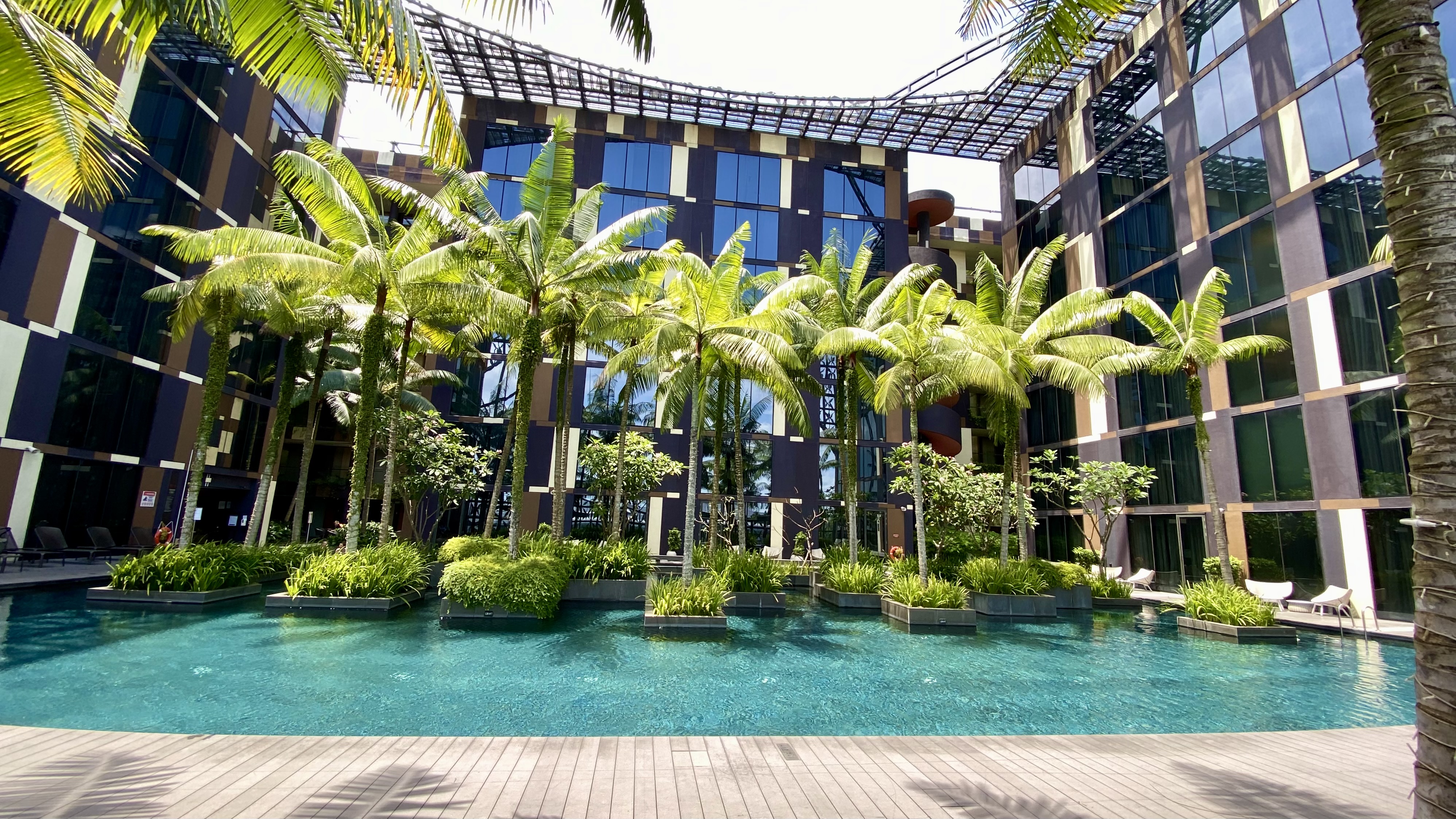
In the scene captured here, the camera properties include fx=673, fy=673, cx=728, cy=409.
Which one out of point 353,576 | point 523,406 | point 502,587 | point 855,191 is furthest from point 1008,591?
point 855,191

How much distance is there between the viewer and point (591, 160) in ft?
98.5

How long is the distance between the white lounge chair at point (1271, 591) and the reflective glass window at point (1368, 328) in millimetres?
5355

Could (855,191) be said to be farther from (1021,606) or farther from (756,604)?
(756,604)

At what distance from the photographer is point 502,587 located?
1186 cm

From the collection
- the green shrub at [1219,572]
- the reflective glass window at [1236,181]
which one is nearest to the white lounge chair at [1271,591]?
→ the green shrub at [1219,572]

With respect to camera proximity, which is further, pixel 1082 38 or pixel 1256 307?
pixel 1256 307

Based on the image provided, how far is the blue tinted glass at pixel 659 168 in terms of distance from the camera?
99.2ft


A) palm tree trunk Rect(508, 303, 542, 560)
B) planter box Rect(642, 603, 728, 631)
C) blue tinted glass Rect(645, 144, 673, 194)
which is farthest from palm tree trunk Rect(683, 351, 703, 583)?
blue tinted glass Rect(645, 144, 673, 194)

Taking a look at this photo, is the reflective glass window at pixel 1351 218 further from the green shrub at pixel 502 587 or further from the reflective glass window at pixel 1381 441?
the green shrub at pixel 502 587

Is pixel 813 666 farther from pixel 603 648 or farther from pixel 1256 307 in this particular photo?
pixel 1256 307

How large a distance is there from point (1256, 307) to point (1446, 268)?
2030 cm

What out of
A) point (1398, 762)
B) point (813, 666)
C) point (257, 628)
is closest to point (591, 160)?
point (257, 628)

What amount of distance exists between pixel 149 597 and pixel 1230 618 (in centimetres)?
2048

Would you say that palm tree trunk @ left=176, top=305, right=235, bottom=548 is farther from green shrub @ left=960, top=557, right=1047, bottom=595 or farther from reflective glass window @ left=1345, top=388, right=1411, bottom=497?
reflective glass window @ left=1345, top=388, right=1411, bottom=497
